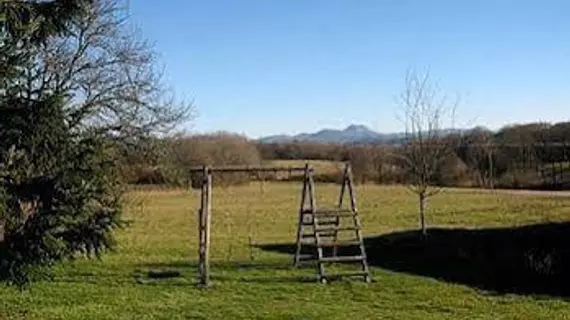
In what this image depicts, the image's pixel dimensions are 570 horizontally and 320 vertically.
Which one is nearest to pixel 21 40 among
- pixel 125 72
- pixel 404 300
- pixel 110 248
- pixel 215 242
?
pixel 110 248

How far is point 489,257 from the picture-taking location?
20406mm

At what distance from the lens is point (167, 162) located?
25.4 meters

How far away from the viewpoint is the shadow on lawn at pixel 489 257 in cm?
1761

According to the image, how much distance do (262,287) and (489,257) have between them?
629cm

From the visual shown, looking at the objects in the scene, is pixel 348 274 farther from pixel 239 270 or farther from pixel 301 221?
pixel 239 270

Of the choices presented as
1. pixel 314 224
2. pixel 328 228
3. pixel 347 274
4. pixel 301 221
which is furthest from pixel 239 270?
pixel 347 274

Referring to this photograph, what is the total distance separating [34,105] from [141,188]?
1817cm

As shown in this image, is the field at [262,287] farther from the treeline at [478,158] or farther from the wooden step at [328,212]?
the treeline at [478,158]

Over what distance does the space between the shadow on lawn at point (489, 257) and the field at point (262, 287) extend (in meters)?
0.10

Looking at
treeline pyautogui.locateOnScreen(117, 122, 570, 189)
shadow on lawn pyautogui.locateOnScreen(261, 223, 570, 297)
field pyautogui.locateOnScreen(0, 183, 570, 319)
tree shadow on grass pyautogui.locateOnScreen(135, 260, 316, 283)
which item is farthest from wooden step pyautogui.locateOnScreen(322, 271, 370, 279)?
treeline pyautogui.locateOnScreen(117, 122, 570, 189)

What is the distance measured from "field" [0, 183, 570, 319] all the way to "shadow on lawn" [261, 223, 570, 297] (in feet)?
0.34

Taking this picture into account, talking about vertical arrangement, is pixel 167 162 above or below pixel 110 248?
above

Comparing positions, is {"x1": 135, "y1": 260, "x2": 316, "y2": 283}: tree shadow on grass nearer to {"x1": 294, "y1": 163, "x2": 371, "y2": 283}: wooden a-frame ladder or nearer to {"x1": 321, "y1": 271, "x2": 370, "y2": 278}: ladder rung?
{"x1": 321, "y1": 271, "x2": 370, "y2": 278}: ladder rung

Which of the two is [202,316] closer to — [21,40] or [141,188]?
[21,40]
